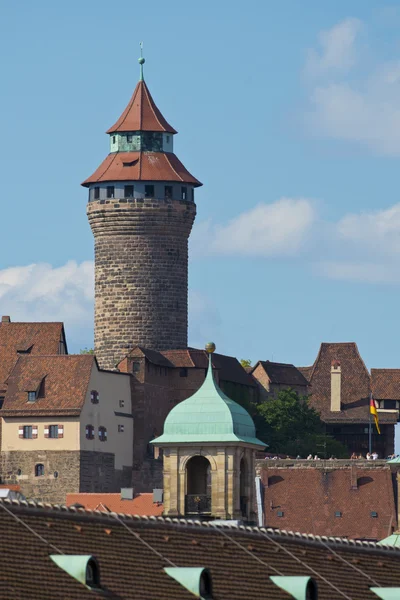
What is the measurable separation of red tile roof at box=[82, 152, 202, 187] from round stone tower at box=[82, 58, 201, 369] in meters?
0.06

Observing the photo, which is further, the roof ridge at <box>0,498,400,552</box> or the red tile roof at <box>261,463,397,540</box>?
the red tile roof at <box>261,463,397,540</box>

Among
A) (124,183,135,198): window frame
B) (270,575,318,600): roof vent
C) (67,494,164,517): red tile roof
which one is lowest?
(270,575,318,600): roof vent

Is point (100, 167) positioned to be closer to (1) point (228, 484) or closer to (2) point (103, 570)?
(1) point (228, 484)

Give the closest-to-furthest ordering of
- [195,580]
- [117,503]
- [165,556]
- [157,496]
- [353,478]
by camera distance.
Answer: [195,580] → [165,556] → [157,496] → [117,503] → [353,478]

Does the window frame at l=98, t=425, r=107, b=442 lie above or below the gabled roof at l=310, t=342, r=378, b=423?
below

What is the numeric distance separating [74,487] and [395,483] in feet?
55.6

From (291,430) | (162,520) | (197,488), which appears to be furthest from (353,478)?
(162,520)

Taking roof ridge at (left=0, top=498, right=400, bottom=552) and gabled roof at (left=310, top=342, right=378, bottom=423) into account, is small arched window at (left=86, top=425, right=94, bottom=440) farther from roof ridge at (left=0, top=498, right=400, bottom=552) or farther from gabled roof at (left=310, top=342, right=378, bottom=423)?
roof ridge at (left=0, top=498, right=400, bottom=552)

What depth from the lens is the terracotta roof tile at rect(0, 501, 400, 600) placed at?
57000 mm

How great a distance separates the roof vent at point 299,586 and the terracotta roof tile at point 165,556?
177mm

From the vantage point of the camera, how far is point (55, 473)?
15300cm

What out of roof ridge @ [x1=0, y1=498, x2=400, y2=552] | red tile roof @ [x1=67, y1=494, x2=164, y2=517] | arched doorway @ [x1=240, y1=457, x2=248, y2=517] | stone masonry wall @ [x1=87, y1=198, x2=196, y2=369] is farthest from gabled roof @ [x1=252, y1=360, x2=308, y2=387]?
roof ridge @ [x1=0, y1=498, x2=400, y2=552]

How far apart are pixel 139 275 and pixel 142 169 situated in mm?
6458

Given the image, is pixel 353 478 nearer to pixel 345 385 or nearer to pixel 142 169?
pixel 142 169
